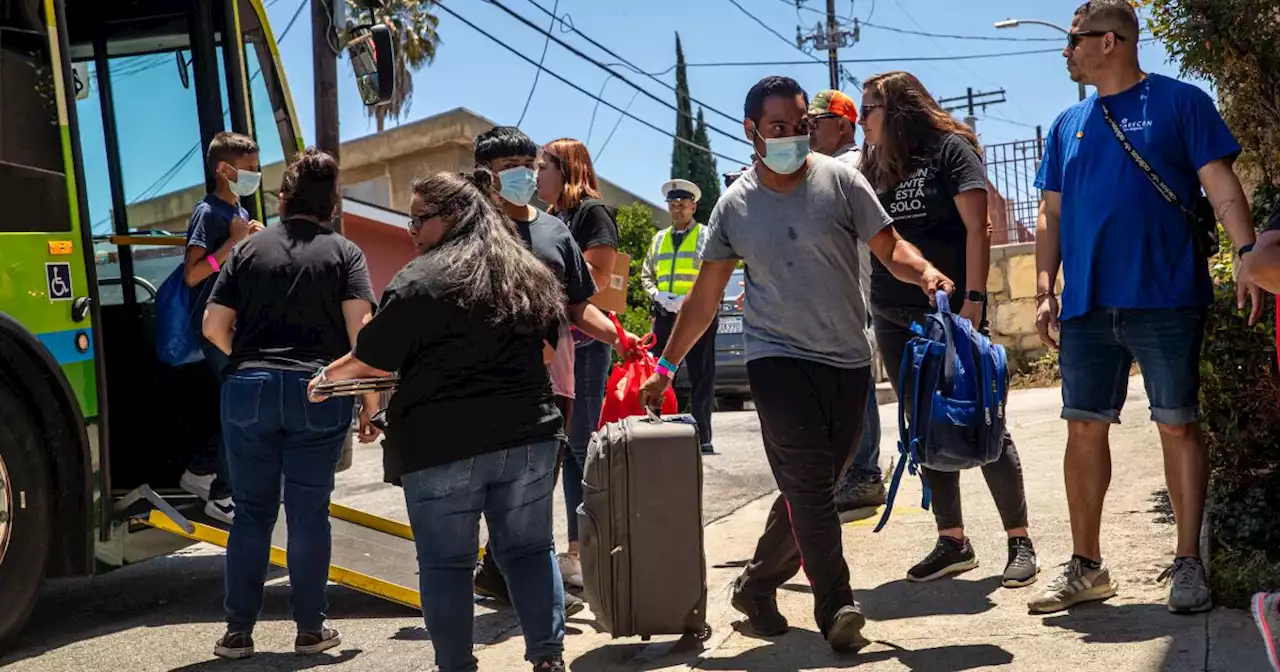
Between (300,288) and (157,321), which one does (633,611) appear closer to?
(300,288)

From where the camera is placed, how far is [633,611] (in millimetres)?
4613

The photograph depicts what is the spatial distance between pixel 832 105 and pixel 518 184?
5.66ft

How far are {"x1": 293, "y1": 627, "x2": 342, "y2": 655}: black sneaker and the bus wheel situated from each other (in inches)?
40.6

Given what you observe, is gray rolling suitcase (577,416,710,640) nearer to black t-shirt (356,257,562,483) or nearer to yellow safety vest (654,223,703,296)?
black t-shirt (356,257,562,483)

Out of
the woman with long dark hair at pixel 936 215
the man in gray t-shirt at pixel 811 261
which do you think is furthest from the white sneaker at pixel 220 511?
the woman with long dark hair at pixel 936 215

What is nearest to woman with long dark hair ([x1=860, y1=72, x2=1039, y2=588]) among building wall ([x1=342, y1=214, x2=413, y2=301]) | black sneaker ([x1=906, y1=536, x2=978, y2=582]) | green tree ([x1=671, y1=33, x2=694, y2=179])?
black sneaker ([x1=906, y1=536, x2=978, y2=582])

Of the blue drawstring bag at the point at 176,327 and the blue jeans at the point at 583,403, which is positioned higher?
the blue drawstring bag at the point at 176,327

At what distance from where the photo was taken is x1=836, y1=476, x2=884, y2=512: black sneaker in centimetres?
684

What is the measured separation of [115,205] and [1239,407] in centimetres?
508

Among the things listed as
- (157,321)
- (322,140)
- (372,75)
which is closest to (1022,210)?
(322,140)

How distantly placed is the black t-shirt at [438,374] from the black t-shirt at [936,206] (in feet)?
6.86

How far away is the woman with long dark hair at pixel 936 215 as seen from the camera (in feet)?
17.6

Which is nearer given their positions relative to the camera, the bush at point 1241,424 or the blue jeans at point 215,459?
the bush at point 1241,424

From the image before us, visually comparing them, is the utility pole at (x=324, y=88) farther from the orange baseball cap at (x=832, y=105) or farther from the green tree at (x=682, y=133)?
the green tree at (x=682, y=133)
